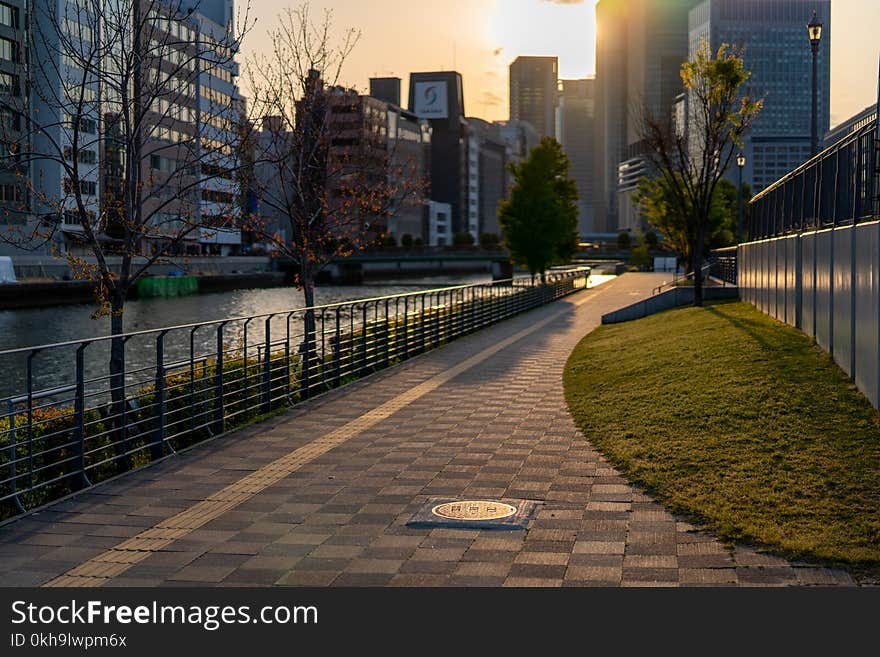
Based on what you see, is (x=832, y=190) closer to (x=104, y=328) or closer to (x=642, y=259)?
(x=104, y=328)

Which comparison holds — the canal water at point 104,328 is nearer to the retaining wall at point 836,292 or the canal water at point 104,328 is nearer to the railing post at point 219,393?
the railing post at point 219,393

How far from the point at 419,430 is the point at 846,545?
632 centimetres

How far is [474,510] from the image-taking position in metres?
8.60

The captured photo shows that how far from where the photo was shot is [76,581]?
6.79m

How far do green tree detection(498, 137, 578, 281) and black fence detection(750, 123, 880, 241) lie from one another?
132 feet

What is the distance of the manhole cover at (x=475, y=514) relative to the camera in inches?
320

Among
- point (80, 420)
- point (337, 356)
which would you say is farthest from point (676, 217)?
point (80, 420)

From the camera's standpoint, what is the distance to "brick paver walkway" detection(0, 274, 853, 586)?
22.5ft

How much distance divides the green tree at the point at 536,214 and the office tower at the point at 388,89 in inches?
5037

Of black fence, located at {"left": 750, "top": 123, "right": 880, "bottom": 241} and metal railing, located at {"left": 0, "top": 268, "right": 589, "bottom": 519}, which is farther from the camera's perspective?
black fence, located at {"left": 750, "top": 123, "right": 880, "bottom": 241}

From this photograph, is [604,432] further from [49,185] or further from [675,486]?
[49,185]

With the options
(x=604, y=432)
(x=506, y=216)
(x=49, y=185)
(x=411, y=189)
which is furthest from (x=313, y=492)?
(x=49, y=185)

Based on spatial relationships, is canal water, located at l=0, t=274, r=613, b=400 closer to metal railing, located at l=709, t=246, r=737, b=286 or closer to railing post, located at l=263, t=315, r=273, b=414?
railing post, located at l=263, t=315, r=273, b=414

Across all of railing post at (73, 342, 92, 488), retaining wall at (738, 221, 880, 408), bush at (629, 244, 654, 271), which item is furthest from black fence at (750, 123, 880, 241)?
bush at (629, 244, 654, 271)
